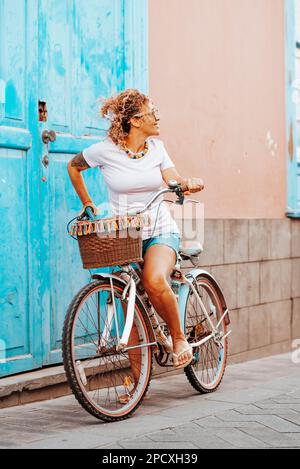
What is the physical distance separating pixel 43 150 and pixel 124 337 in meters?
1.45

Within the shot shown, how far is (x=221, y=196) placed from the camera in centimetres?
759

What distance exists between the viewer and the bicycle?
4652 millimetres

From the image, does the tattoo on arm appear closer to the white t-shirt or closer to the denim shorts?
the white t-shirt

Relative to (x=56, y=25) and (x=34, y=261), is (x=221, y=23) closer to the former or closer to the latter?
(x=56, y=25)

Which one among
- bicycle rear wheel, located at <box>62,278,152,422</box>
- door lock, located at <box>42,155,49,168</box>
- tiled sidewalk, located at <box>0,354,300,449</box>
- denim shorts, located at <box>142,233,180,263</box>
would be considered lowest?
tiled sidewalk, located at <box>0,354,300,449</box>

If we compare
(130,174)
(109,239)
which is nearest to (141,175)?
(130,174)

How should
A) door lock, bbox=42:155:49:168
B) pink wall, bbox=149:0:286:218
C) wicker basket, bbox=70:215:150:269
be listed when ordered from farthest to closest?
pink wall, bbox=149:0:286:218 < door lock, bbox=42:155:49:168 < wicker basket, bbox=70:215:150:269

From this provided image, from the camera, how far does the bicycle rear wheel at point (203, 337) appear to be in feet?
18.6

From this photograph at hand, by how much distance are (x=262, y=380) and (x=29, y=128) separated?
2550 mm

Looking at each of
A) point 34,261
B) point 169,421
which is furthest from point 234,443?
point 34,261

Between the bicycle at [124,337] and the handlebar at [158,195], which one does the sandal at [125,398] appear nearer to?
the bicycle at [124,337]

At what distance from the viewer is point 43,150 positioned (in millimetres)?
5590

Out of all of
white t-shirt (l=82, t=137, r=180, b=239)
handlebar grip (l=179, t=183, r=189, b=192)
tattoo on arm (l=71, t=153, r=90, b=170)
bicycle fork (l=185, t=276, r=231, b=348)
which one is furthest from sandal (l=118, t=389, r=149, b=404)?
tattoo on arm (l=71, t=153, r=90, b=170)

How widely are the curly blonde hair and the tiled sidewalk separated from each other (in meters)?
1.53
